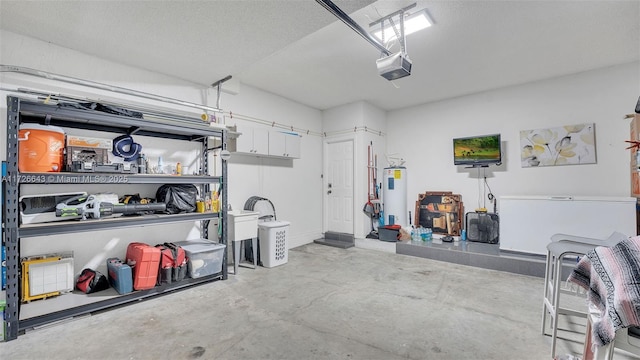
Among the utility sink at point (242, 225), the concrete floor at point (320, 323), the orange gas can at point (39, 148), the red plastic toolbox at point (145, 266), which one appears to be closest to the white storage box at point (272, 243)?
A: the utility sink at point (242, 225)

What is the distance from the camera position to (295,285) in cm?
338

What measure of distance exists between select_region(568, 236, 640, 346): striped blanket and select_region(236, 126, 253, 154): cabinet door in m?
3.91

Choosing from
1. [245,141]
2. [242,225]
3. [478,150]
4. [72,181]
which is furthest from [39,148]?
[478,150]

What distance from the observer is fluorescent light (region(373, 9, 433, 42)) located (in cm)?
272

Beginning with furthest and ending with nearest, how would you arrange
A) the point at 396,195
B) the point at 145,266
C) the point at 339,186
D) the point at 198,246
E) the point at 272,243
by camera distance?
the point at 339,186 → the point at 396,195 → the point at 272,243 → the point at 198,246 → the point at 145,266

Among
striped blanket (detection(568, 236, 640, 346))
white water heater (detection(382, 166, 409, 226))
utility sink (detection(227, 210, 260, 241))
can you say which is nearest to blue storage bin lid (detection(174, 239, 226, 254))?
utility sink (detection(227, 210, 260, 241))

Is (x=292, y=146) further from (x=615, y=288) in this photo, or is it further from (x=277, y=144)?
(x=615, y=288)

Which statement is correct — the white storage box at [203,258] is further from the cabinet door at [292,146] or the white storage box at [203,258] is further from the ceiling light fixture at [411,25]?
the ceiling light fixture at [411,25]

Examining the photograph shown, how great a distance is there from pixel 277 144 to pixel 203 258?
87.3 inches

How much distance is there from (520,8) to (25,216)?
4.87m

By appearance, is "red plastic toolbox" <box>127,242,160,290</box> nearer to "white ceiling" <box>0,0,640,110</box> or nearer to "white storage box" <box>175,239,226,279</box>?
"white storage box" <box>175,239,226,279</box>

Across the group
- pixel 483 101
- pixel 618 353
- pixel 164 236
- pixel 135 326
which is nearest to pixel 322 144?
pixel 483 101

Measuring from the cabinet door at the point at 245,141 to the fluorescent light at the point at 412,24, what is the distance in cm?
230

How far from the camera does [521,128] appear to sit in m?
4.71
